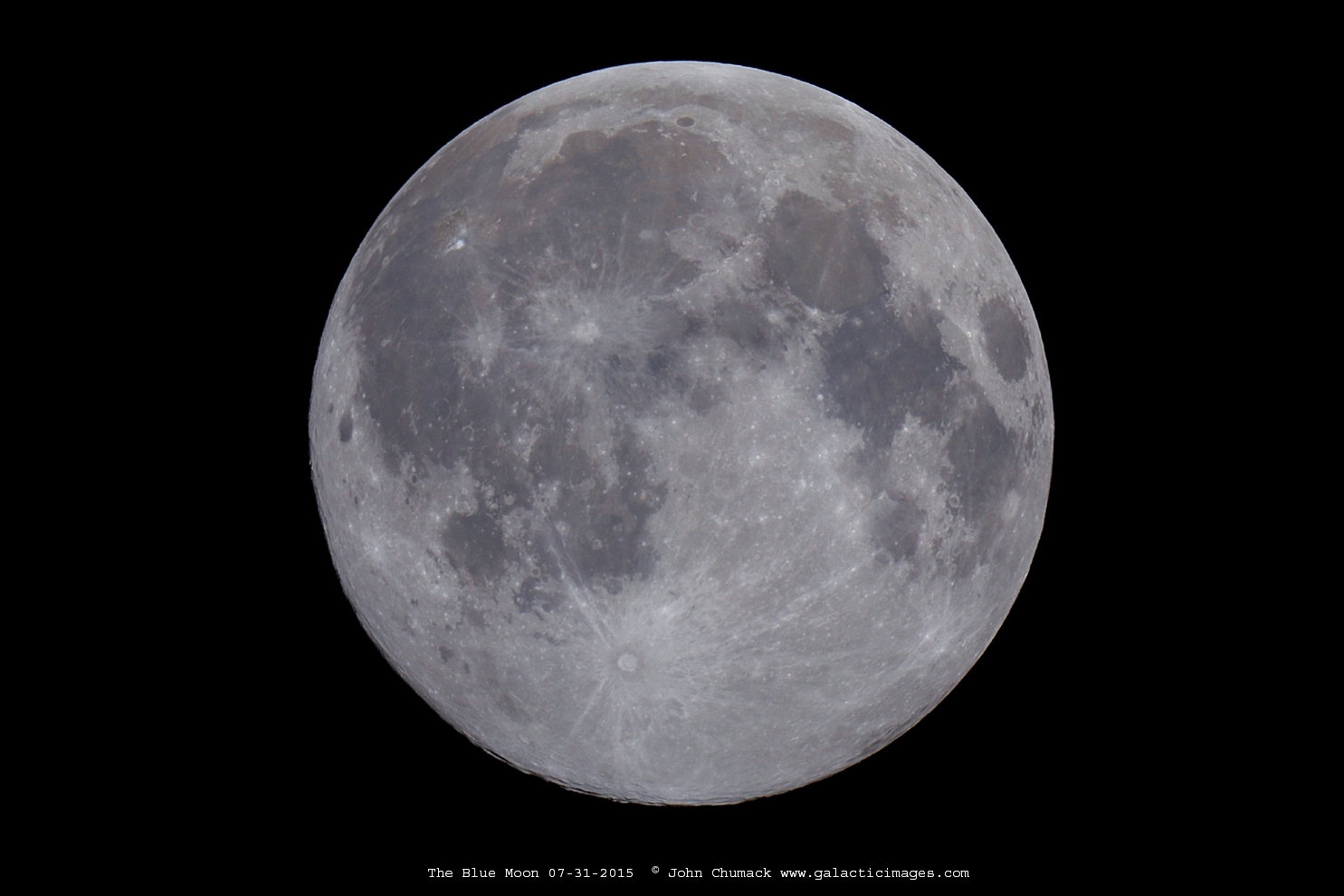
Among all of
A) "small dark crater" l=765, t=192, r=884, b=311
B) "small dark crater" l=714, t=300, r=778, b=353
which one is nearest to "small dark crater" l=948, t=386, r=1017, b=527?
"small dark crater" l=765, t=192, r=884, b=311

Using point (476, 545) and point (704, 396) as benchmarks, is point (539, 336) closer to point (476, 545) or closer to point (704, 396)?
point (704, 396)

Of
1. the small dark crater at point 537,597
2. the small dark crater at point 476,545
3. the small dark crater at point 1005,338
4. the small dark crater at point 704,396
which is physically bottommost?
the small dark crater at point 537,597

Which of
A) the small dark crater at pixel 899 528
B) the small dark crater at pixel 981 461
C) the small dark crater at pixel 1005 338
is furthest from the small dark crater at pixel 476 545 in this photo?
the small dark crater at pixel 1005 338

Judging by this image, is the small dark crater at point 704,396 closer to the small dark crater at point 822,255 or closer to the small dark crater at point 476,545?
the small dark crater at point 822,255

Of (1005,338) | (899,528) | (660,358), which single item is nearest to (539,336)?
(660,358)

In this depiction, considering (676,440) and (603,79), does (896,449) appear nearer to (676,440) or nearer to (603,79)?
(676,440)

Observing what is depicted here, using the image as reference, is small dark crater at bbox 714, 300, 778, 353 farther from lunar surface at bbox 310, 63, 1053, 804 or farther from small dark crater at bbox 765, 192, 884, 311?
small dark crater at bbox 765, 192, 884, 311
